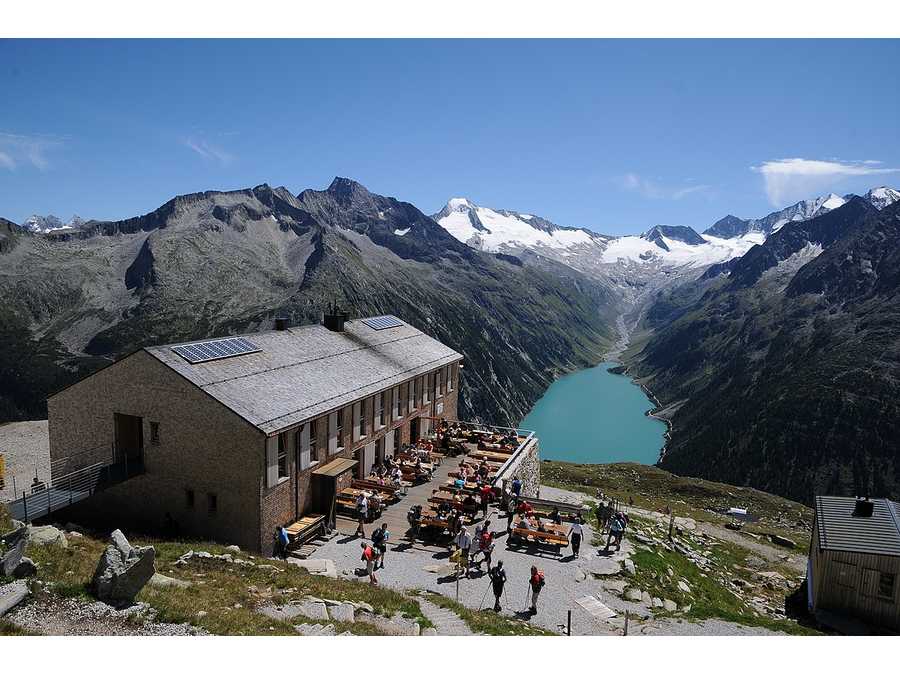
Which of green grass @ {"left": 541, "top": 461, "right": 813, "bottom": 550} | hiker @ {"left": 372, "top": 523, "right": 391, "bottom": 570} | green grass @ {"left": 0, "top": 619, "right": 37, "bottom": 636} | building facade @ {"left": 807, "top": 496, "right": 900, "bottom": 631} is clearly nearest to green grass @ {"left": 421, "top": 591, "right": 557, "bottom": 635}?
hiker @ {"left": 372, "top": 523, "right": 391, "bottom": 570}

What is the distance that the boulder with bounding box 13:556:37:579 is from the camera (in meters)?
14.9

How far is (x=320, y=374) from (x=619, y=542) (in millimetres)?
17805

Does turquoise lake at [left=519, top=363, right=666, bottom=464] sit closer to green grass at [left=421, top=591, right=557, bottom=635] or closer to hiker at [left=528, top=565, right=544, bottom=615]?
hiker at [left=528, top=565, right=544, bottom=615]

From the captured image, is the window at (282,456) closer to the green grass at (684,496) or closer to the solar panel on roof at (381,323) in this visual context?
the solar panel on roof at (381,323)

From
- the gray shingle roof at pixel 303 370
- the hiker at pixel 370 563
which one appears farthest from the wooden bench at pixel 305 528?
the gray shingle roof at pixel 303 370

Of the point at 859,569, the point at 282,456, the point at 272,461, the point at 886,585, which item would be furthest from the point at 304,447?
the point at 886,585

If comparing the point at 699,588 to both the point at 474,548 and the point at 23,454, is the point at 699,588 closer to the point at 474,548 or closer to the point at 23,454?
the point at 474,548

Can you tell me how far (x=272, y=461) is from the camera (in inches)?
998

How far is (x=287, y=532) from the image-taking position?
2558 centimetres

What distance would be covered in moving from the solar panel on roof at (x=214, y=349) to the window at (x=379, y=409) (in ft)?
25.8

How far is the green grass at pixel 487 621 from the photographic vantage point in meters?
17.7

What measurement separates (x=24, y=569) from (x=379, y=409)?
22047mm

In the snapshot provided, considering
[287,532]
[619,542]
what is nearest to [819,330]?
[619,542]

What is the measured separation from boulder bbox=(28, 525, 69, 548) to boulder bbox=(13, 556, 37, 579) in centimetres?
398
